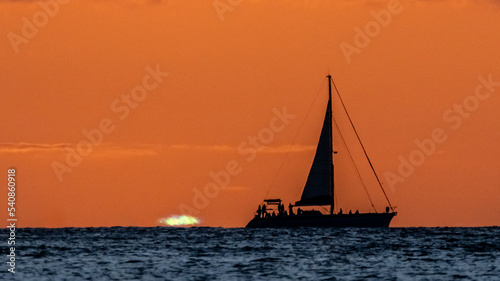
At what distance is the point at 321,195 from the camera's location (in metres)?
140

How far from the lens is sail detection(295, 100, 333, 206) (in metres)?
140

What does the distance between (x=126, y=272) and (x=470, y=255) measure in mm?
31645

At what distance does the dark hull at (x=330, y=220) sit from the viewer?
5438 inches

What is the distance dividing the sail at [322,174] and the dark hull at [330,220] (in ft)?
8.27

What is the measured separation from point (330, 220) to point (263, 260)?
49.0 metres

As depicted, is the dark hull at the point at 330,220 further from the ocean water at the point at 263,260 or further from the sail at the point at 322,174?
the ocean water at the point at 263,260

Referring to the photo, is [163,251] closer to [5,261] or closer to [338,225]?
[5,261]

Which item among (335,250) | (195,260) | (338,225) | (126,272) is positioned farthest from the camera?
(338,225)

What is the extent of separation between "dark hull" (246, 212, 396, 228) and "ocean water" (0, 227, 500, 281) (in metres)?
14.0

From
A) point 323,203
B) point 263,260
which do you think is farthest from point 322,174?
point 263,260

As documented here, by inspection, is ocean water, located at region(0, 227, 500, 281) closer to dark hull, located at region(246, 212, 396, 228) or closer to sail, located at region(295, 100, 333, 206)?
dark hull, located at region(246, 212, 396, 228)

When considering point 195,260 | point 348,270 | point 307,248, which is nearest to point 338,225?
point 307,248

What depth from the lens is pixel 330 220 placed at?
138000 mm

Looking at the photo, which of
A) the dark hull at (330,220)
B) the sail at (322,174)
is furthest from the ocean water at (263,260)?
the sail at (322,174)
